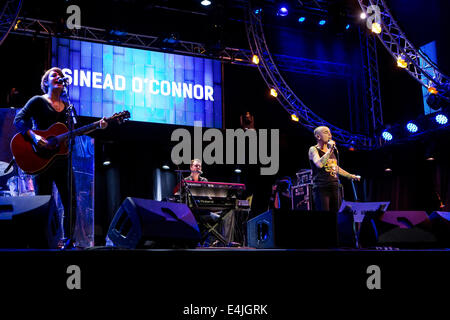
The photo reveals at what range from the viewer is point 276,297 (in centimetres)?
232

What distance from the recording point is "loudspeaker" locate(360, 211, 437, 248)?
3270 millimetres

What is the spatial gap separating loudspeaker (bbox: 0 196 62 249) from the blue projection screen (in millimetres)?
6226

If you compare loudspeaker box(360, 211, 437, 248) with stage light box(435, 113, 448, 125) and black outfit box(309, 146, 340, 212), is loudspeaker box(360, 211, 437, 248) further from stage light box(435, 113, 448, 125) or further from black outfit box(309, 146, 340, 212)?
stage light box(435, 113, 448, 125)

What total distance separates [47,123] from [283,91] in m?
6.24

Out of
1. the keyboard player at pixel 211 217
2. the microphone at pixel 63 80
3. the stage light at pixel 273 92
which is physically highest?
the stage light at pixel 273 92

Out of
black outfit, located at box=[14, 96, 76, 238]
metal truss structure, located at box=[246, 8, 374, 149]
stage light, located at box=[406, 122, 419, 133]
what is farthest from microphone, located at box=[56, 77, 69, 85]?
stage light, located at box=[406, 122, 419, 133]

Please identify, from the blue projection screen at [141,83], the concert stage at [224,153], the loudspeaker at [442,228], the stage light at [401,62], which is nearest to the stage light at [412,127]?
the concert stage at [224,153]

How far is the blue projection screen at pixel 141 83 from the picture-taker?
8.55 m

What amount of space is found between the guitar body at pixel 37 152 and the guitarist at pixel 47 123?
0.04m

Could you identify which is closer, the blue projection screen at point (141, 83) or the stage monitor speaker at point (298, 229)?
the stage monitor speaker at point (298, 229)

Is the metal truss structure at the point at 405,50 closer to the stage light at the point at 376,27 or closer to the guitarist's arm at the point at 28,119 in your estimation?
the stage light at the point at 376,27

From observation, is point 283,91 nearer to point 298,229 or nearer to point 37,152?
point 37,152

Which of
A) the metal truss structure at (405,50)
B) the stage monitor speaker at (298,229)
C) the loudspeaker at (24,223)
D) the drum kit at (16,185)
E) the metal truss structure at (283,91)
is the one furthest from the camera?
the metal truss structure at (283,91)

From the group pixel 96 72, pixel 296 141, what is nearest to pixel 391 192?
pixel 296 141
